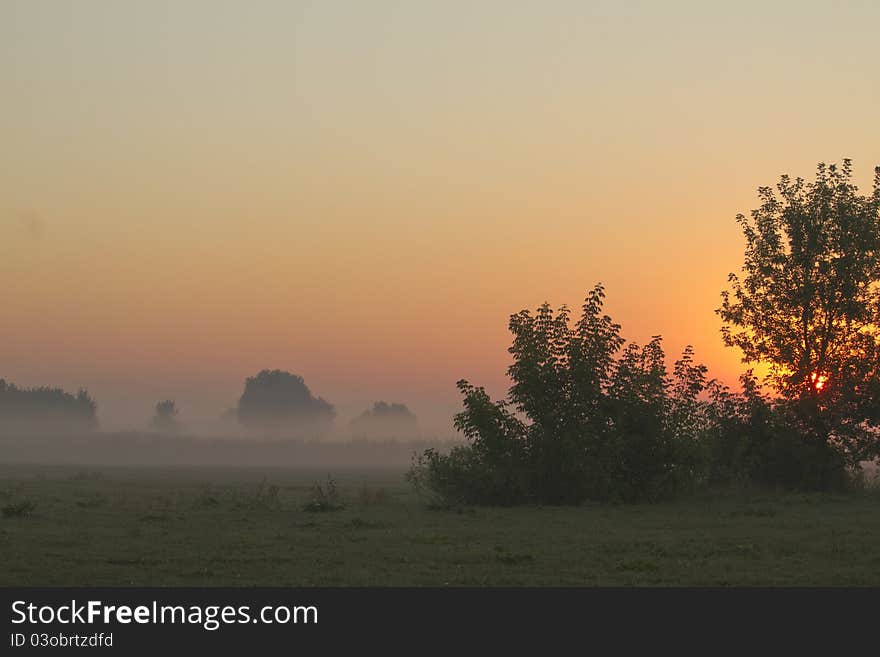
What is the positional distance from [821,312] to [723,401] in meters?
7.32

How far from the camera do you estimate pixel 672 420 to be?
156 feet

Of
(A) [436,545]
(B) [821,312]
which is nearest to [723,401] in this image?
(B) [821,312]

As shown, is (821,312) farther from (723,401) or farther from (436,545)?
(436,545)

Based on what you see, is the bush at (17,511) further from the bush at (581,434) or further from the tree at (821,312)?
the tree at (821,312)

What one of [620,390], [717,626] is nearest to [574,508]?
[620,390]

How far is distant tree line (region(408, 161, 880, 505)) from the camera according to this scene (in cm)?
4622

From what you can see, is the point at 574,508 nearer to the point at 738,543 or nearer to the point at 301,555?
the point at 738,543

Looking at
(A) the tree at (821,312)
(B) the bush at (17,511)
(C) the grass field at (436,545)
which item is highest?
(A) the tree at (821,312)

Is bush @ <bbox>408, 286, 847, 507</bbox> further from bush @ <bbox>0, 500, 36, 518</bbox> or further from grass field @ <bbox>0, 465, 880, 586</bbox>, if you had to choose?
bush @ <bbox>0, 500, 36, 518</bbox>

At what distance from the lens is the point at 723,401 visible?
53.3 metres

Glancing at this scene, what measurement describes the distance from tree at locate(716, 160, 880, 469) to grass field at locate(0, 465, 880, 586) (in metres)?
9.97

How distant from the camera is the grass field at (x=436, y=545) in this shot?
73.3ft

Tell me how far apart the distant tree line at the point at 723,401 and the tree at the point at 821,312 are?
69 millimetres

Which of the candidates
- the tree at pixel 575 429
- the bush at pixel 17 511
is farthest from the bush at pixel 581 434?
the bush at pixel 17 511
